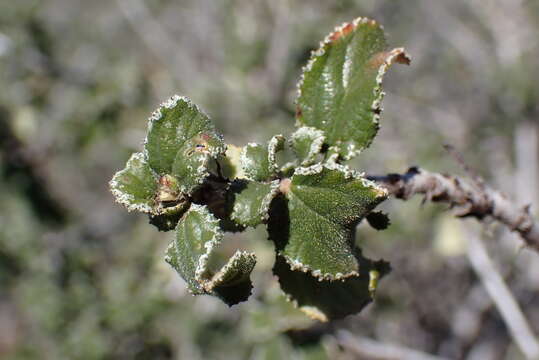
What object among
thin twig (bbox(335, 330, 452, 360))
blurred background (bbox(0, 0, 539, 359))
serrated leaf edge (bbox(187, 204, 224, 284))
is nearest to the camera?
serrated leaf edge (bbox(187, 204, 224, 284))

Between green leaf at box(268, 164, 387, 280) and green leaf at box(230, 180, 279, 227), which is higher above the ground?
green leaf at box(230, 180, 279, 227)

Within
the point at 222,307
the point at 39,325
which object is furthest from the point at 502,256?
the point at 39,325

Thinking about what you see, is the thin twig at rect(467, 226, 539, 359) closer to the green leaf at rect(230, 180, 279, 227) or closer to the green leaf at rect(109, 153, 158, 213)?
the green leaf at rect(230, 180, 279, 227)

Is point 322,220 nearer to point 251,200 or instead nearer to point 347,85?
point 251,200

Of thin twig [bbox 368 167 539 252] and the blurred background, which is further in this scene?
the blurred background

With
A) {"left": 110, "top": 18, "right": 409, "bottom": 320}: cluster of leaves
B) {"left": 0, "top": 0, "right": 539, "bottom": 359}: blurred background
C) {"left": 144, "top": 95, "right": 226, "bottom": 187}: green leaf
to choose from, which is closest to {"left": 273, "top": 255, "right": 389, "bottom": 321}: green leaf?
{"left": 110, "top": 18, "right": 409, "bottom": 320}: cluster of leaves

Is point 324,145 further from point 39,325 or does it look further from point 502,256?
point 39,325

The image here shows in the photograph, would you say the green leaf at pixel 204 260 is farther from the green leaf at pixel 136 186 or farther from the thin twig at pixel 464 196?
the thin twig at pixel 464 196
